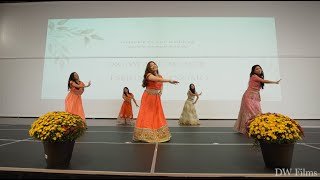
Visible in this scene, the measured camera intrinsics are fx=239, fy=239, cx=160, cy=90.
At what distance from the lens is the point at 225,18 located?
9141 mm

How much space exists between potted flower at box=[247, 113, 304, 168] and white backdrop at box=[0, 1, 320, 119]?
6573 millimetres

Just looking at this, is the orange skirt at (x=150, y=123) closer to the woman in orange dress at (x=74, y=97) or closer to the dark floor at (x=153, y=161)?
the dark floor at (x=153, y=161)

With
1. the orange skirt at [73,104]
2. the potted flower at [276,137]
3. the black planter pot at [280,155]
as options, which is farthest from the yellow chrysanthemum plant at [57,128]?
the orange skirt at [73,104]

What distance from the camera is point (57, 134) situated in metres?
2.38

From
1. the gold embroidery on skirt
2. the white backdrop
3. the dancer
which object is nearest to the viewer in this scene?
the gold embroidery on skirt

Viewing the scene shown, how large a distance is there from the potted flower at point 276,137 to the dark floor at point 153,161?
0.41 feet

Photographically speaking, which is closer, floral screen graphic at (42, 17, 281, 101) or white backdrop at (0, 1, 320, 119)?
floral screen graphic at (42, 17, 281, 101)

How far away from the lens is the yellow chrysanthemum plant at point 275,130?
228cm

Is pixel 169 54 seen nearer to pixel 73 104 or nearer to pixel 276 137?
pixel 73 104

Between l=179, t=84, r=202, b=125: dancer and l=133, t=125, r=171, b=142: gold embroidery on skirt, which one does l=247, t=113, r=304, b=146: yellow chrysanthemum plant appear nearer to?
l=133, t=125, r=171, b=142: gold embroidery on skirt

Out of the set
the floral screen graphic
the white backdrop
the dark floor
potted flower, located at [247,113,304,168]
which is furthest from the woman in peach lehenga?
the white backdrop

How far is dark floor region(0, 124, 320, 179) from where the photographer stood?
7.50 ft

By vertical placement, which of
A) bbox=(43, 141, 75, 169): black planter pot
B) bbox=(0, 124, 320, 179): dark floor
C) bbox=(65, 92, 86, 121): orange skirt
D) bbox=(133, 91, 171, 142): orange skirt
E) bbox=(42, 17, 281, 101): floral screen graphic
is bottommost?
bbox=(0, 124, 320, 179): dark floor

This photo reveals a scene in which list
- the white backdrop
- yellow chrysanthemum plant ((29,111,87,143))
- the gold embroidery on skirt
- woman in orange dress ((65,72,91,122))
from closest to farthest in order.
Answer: yellow chrysanthemum plant ((29,111,87,143)) < the gold embroidery on skirt < woman in orange dress ((65,72,91,122)) < the white backdrop
